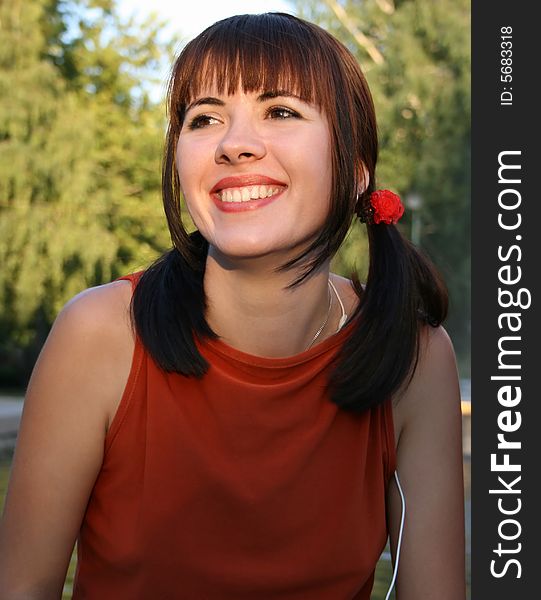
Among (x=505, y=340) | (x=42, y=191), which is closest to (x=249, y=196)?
(x=505, y=340)

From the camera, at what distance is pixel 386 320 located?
242 cm

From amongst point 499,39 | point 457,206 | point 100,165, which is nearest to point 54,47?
point 100,165

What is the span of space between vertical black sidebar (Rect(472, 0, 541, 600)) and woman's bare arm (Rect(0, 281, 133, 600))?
1.27 metres

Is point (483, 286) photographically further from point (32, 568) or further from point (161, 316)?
point (32, 568)

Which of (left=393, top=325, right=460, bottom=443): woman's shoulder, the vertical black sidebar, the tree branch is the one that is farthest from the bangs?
the tree branch

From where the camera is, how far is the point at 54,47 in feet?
89.7

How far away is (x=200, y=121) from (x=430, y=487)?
0.88m

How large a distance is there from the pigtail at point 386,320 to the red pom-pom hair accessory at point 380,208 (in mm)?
45

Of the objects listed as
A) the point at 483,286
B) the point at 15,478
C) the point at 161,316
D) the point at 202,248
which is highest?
the point at 483,286

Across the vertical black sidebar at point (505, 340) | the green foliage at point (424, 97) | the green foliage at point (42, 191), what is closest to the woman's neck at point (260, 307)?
the vertical black sidebar at point (505, 340)

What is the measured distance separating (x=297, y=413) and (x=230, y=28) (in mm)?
769

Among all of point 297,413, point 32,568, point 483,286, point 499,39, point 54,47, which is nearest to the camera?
point 32,568

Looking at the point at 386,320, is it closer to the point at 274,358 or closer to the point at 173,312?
the point at 274,358

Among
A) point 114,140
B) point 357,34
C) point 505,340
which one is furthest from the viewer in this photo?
point 357,34
